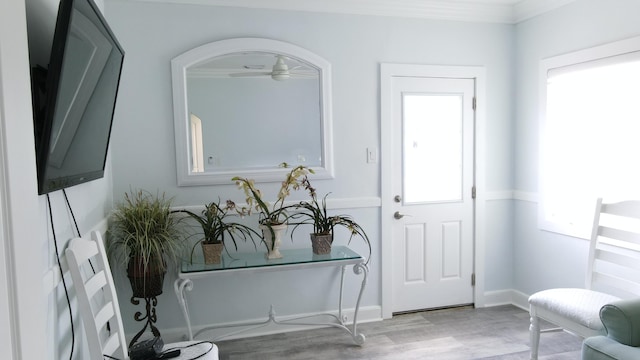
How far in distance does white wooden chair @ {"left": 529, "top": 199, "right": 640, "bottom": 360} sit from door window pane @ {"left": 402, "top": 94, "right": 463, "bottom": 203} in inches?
44.5

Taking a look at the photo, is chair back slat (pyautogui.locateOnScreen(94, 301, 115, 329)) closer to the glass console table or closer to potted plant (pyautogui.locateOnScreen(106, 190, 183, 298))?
potted plant (pyautogui.locateOnScreen(106, 190, 183, 298))

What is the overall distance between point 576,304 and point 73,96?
104 inches

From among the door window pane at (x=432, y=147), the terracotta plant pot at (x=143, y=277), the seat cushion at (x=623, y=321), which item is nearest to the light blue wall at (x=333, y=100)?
the door window pane at (x=432, y=147)

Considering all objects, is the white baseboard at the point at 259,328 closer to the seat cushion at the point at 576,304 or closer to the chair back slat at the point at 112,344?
the chair back slat at the point at 112,344

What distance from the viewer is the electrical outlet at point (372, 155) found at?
3451 mm

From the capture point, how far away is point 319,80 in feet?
10.9


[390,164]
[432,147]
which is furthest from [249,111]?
[432,147]

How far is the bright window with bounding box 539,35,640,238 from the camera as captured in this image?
9.31 ft

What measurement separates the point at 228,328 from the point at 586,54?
3.20 metres

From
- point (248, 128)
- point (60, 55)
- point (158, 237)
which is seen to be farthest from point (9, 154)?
point (248, 128)

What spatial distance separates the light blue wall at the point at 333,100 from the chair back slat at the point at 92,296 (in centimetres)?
101

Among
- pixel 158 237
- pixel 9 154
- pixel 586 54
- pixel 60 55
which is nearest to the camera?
pixel 9 154

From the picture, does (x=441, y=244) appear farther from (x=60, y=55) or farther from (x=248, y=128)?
(x=60, y=55)

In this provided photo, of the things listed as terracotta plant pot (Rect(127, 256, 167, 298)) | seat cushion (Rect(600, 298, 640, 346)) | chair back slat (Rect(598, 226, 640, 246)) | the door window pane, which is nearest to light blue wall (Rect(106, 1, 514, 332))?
the door window pane
